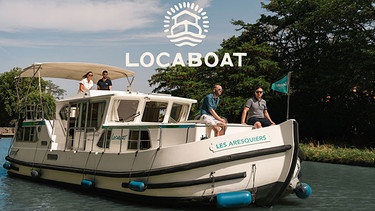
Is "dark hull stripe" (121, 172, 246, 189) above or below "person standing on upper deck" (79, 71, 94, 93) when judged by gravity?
below

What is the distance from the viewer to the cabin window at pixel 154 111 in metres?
15.1

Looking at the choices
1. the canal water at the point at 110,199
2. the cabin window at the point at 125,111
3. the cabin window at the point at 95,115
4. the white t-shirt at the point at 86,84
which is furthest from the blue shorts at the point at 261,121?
the white t-shirt at the point at 86,84

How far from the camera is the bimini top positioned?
18.1 m

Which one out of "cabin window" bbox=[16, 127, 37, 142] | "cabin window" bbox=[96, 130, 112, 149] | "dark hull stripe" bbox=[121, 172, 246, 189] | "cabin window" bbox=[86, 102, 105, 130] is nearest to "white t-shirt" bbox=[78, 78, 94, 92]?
"cabin window" bbox=[86, 102, 105, 130]

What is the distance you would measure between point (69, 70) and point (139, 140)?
7144mm

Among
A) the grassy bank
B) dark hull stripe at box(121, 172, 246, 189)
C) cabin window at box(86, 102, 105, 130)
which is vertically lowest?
the grassy bank

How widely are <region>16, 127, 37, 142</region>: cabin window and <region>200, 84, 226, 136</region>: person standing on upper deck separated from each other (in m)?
8.52

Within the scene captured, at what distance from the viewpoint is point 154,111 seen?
15.3m

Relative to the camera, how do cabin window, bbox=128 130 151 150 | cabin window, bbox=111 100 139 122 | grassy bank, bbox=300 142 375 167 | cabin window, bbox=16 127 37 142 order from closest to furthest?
cabin window, bbox=128 130 151 150 < cabin window, bbox=111 100 139 122 < cabin window, bbox=16 127 37 142 < grassy bank, bbox=300 142 375 167

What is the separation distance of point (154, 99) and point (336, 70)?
2981cm

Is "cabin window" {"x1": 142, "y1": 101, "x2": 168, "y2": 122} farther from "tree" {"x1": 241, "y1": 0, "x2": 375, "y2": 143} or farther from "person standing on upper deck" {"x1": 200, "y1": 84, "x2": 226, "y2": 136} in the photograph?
"tree" {"x1": 241, "y1": 0, "x2": 375, "y2": 143}

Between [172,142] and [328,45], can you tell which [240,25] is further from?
[172,142]

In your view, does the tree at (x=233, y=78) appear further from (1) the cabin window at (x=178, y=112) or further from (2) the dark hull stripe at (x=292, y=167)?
(2) the dark hull stripe at (x=292, y=167)

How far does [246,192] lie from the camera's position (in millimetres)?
11555
